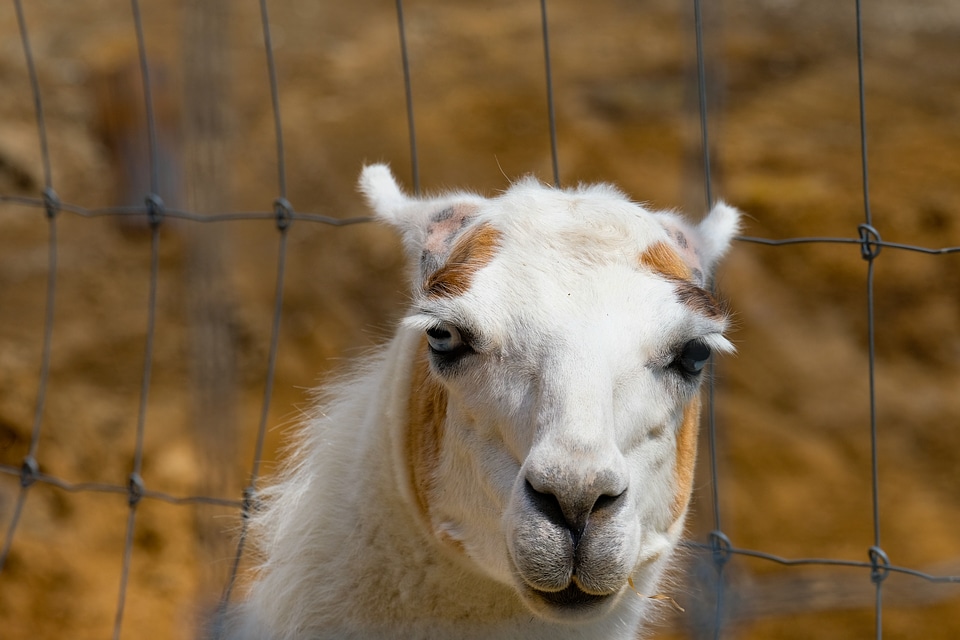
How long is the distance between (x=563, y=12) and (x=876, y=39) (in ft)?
12.5

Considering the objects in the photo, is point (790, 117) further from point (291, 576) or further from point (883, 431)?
point (291, 576)

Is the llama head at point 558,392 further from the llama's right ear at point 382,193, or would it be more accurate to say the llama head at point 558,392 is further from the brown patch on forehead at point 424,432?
the llama's right ear at point 382,193

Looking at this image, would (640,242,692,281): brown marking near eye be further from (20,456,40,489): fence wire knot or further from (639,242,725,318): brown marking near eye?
(20,456,40,489): fence wire knot

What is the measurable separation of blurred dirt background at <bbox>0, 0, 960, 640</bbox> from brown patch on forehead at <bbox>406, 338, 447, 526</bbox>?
6.15 meters

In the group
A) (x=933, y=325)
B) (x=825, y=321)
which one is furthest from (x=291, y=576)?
(x=933, y=325)

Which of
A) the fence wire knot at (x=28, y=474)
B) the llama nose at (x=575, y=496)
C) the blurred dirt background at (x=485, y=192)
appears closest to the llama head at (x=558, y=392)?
the llama nose at (x=575, y=496)

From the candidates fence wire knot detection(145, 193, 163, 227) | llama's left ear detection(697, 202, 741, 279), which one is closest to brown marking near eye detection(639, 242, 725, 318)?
llama's left ear detection(697, 202, 741, 279)

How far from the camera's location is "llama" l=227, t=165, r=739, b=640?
2504 mm

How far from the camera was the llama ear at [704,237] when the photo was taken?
10.5ft

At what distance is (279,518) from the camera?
3406 mm

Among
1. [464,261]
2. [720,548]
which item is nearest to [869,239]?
[720,548]

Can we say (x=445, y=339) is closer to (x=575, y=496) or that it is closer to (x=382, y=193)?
(x=575, y=496)

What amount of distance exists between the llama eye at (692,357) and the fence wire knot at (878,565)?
3.17ft

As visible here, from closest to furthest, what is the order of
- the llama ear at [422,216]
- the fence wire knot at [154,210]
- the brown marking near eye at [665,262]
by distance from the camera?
the brown marking near eye at [665,262], the llama ear at [422,216], the fence wire knot at [154,210]
